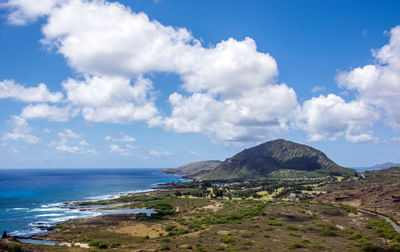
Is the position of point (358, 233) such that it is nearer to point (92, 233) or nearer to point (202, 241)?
point (202, 241)

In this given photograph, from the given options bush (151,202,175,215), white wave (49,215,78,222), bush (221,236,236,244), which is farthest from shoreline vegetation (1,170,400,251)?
white wave (49,215,78,222)

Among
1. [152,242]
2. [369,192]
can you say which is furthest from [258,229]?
[369,192]

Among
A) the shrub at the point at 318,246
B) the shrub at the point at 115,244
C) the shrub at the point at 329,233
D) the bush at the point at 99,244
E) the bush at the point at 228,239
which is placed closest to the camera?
the shrub at the point at 318,246

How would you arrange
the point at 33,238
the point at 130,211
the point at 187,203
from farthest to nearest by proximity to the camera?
the point at 187,203 < the point at 130,211 < the point at 33,238

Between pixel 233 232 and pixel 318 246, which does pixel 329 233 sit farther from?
pixel 233 232

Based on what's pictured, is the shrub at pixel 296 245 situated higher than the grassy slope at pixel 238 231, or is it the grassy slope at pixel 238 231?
the shrub at pixel 296 245

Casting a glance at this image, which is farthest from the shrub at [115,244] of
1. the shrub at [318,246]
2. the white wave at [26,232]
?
the shrub at [318,246]

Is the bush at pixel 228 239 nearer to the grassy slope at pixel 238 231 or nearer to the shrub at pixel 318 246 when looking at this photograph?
the grassy slope at pixel 238 231

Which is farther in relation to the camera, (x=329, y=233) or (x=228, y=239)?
(x=329, y=233)

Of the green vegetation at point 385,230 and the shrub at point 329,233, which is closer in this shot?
the green vegetation at point 385,230

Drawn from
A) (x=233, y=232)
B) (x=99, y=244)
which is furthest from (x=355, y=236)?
(x=99, y=244)

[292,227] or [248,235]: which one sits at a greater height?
[248,235]
